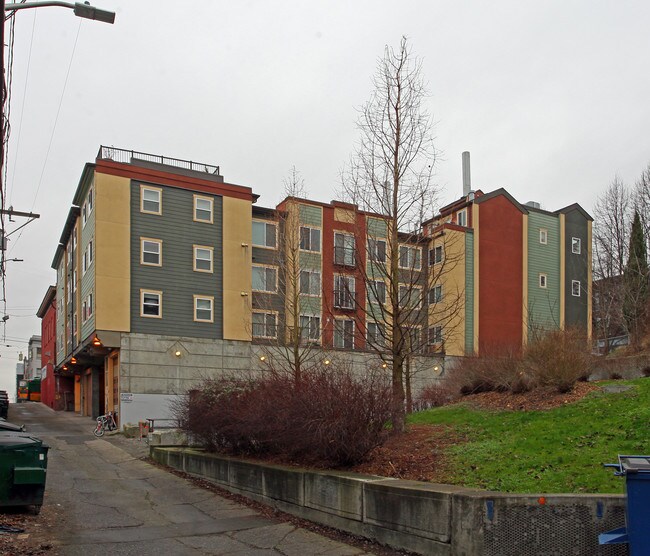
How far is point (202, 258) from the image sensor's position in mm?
35281

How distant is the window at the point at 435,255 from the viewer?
13630 millimetres

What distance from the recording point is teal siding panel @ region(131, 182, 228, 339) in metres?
33.4

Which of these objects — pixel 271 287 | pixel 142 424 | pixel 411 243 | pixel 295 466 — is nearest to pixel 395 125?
pixel 411 243

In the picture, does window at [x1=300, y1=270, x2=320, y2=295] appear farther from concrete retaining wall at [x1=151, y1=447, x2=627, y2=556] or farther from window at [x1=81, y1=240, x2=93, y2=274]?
concrete retaining wall at [x1=151, y1=447, x2=627, y2=556]

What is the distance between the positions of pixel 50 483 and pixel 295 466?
254 inches

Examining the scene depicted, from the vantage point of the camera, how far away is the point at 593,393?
1402 cm

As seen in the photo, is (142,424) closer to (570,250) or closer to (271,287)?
(271,287)

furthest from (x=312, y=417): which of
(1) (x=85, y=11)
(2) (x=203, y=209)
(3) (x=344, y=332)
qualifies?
(2) (x=203, y=209)

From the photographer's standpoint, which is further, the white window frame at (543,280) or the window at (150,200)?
the white window frame at (543,280)

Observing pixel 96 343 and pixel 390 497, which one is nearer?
pixel 390 497

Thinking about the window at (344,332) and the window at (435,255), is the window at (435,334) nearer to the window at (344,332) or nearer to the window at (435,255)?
the window at (435,255)

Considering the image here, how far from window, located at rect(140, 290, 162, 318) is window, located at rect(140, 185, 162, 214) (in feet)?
13.4

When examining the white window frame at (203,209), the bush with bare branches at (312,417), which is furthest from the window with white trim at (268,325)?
the bush with bare branches at (312,417)

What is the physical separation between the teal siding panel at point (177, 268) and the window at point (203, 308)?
21 centimetres
